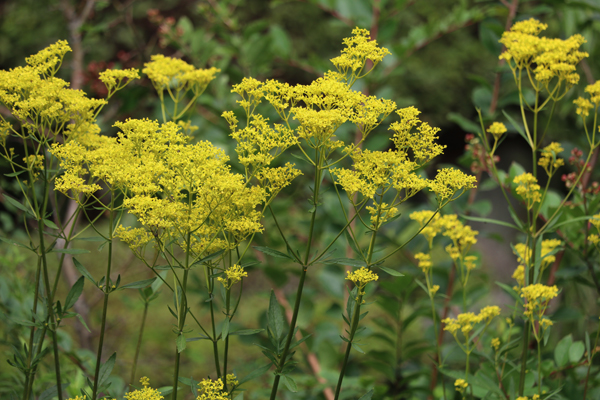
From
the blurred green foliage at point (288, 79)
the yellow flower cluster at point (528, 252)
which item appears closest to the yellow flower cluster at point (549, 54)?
the yellow flower cluster at point (528, 252)

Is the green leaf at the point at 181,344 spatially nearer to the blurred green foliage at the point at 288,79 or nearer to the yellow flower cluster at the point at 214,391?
the yellow flower cluster at the point at 214,391

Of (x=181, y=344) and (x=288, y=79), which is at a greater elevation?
(x=288, y=79)

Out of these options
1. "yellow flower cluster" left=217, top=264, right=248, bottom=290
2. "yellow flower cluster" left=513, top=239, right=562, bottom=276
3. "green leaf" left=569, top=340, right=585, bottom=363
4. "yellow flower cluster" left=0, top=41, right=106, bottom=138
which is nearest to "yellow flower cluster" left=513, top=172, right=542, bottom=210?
"yellow flower cluster" left=513, top=239, right=562, bottom=276

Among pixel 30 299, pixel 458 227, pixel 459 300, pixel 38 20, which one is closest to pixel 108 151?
pixel 458 227

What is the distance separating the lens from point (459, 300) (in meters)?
1.23

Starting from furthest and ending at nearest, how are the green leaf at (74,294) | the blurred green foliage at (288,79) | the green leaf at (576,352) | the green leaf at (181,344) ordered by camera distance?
1. the blurred green foliage at (288,79)
2. the green leaf at (576,352)
3. the green leaf at (74,294)
4. the green leaf at (181,344)

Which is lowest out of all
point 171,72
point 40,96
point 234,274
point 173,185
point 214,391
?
point 214,391

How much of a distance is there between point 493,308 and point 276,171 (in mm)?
398

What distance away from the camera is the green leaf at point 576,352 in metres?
0.88

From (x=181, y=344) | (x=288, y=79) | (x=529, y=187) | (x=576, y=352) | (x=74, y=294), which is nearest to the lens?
(x=181, y=344)

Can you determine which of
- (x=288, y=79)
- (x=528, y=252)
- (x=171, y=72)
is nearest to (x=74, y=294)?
(x=171, y=72)

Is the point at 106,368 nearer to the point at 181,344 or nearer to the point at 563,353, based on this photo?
the point at 181,344

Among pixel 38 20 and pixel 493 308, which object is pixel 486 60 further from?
pixel 493 308

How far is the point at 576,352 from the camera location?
0.88 m
